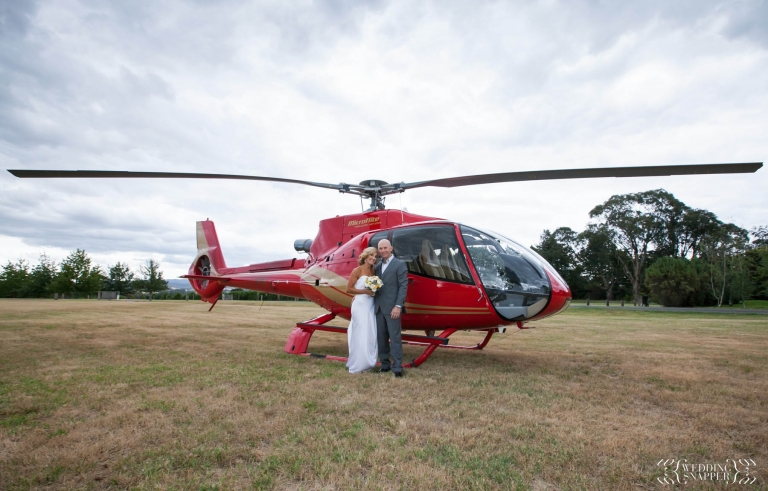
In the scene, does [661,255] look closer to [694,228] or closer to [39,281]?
[694,228]

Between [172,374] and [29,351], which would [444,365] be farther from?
[29,351]

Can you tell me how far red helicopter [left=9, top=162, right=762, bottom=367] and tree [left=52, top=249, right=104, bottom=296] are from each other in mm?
57859

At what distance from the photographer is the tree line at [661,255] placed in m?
32.8

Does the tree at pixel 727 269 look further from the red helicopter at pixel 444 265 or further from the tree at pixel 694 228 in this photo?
the red helicopter at pixel 444 265

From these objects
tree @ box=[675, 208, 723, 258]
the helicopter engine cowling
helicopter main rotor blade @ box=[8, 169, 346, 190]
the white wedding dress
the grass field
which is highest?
tree @ box=[675, 208, 723, 258]

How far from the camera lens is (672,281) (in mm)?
32594

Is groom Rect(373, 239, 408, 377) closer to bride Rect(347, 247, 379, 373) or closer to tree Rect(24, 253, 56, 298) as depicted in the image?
bride Rect(347, 247, 379, 373)

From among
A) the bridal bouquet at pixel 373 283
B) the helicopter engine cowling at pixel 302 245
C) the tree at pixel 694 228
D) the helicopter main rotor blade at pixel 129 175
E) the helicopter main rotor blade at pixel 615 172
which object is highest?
the tree at pixel 694 228

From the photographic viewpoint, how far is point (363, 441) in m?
3.02

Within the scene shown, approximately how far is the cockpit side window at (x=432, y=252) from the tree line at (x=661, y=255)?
1386 inches

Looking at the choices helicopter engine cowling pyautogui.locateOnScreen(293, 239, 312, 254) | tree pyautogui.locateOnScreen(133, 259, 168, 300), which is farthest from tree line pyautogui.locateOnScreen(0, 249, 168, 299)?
helicopter engine cowling pyautogui.locateOnScreen(293, 239, 312, 254)

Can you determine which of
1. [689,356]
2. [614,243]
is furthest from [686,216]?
[689,356]

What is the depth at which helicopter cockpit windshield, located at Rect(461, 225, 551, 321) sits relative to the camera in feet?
17.4

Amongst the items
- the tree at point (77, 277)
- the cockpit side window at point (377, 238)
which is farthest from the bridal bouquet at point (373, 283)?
the tree at point (77, 277)
